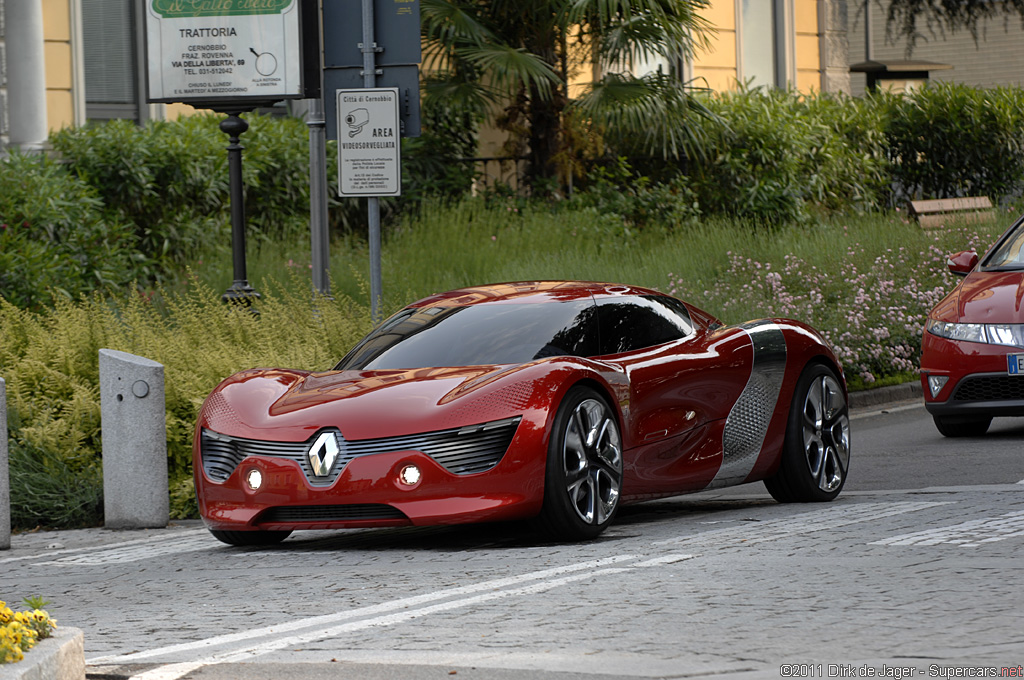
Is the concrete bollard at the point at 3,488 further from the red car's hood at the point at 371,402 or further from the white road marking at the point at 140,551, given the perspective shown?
the red car's hood at the point at 371,402

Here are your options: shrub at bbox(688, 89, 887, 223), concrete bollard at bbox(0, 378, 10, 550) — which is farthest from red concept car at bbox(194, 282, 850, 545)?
shrub at bbox(688, 89, 887, 223)

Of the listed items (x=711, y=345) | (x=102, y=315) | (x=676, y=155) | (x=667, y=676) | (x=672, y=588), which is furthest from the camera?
(x=676, y=155)

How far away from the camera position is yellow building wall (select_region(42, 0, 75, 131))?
18.3 meters

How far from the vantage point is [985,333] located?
10984mm

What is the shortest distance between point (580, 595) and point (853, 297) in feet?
33.4

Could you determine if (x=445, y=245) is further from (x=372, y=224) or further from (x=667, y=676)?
(x=667, y=676)

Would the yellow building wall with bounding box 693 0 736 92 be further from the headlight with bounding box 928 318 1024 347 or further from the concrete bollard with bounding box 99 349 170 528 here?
the concrete bollard with bounding box 99 349 170 528

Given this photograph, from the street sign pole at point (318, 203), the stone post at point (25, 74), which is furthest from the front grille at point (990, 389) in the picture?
the stone post at point (25, 74)

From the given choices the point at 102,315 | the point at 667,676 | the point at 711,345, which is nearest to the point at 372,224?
the point at 102,315

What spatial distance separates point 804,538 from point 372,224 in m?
4.98

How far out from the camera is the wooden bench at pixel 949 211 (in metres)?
19.4

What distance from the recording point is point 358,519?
23.5 ft

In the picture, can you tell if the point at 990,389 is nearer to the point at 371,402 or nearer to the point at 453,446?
the point at 453,446

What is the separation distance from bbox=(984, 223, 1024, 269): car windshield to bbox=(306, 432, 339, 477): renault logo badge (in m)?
6.38
